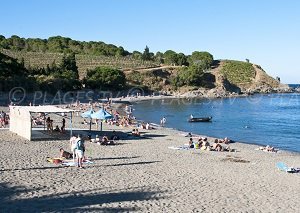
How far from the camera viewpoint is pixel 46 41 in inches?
5842

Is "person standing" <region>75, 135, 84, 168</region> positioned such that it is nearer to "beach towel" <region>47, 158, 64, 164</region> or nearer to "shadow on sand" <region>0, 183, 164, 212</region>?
"beach towel" <region>47, 158, 64, 164</region>

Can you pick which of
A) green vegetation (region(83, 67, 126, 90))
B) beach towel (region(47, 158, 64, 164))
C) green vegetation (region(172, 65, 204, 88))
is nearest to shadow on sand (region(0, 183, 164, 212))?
beach towel (region(47, 158, 64, 164))

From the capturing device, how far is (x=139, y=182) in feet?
49.8

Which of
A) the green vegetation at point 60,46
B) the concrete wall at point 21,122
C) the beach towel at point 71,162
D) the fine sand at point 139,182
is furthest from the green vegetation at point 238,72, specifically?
the beach towel at point 71,162

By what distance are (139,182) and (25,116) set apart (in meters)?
10.4

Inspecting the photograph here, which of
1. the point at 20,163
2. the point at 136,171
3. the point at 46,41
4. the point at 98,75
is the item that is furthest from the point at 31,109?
the point at 46,41

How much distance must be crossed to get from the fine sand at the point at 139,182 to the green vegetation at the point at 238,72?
136350 millimetres

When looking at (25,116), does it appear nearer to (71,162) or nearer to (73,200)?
(71,162)

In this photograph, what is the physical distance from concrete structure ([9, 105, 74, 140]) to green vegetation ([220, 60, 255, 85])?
133748 mm

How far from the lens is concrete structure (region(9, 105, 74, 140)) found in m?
23.0

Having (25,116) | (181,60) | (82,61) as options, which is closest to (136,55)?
(181,60)

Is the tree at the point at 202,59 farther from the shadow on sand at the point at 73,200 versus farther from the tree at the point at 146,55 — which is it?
the shadow on sand at the point at 73,200

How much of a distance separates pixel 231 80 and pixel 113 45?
4336cm

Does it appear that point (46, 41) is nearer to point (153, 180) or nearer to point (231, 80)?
point (231, 80)
